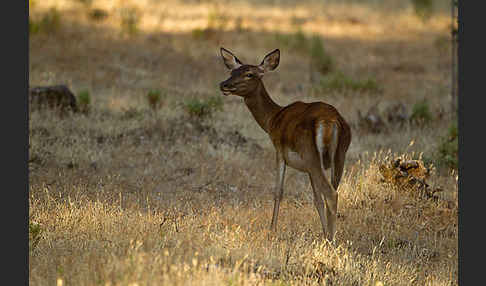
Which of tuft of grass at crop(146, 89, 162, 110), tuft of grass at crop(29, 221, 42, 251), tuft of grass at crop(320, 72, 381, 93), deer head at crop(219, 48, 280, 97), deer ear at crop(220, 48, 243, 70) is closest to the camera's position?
tuft of grass at crop(29, 221, 42, 251)

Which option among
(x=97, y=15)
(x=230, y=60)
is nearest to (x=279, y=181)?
(x=230, y=60)

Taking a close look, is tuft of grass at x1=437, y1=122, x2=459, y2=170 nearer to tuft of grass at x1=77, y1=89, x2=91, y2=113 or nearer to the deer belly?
the deer belly

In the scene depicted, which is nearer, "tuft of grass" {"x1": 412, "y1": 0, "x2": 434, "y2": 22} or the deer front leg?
the deer front leg

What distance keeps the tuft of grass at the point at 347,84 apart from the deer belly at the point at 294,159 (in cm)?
849

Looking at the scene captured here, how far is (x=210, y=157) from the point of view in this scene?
1091cm

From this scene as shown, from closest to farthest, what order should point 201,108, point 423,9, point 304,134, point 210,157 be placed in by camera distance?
point 304,134 → point 210,157 → point 201,108 → point 423,9

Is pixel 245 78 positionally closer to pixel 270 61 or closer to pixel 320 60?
pixel 270 61

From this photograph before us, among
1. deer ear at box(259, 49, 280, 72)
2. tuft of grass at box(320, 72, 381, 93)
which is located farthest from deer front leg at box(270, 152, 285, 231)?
tuft of grass at box(320, 72, 381, 93)

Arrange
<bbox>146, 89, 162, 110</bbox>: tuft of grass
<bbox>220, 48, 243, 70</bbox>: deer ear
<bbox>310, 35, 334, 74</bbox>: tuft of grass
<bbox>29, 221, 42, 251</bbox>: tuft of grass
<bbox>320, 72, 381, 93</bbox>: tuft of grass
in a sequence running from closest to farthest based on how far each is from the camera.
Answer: <bbox>29, 221, 42, 251</bbox>: tuft of grass, <bbox>220, 48, 243, 70</bbox>: deer ear, <bbox>146, 89, 162, 110</bbox>: tuft of grass, <bbox>320, 72, 381, 93</bbox>: tuft of grass, <bbox>310, 35, 334, 74</bbox>: tuft of grass

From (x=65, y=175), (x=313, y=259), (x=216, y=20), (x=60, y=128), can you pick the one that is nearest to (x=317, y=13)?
(x=216, y=20)

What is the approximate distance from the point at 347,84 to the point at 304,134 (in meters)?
9.26

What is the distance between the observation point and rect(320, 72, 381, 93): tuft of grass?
1544cm

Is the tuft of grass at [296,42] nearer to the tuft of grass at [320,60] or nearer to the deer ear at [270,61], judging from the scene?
the tuft of grass at [320,60]

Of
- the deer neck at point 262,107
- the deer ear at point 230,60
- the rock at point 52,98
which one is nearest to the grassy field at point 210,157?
the rock at point 52,98
